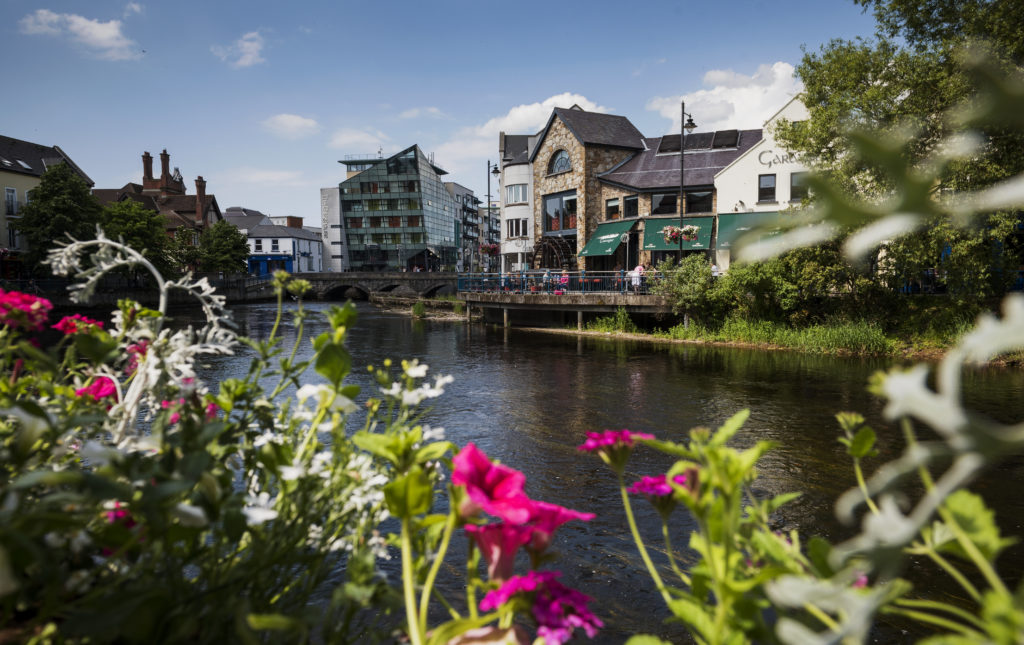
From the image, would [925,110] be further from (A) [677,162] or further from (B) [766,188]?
(A) [677,162]

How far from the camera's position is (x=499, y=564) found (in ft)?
5.06

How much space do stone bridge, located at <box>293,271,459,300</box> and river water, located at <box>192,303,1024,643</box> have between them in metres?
40.3

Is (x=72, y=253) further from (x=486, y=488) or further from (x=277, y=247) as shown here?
(x=277, y=247)

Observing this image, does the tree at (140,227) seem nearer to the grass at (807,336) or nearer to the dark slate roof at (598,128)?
the dark slate roof at (598,128)

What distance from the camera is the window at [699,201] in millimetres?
29953

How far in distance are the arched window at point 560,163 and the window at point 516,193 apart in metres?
3.81

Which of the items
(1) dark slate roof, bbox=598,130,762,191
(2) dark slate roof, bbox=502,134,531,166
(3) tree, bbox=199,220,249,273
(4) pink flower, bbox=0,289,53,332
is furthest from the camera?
(3) tree, bbox=199,220,249,273

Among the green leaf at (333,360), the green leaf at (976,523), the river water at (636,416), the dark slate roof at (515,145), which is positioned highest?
the dark slate roof at (515,145)

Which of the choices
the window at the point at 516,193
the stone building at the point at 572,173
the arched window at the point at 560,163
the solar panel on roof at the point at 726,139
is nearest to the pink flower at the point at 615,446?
the stone building at the point at 572,173

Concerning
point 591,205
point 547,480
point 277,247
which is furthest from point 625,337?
point 277,247

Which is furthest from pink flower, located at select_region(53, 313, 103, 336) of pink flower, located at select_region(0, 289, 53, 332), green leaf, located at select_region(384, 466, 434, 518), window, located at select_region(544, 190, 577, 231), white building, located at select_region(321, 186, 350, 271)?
white building, located at select_region(321, 186, 350, 271)

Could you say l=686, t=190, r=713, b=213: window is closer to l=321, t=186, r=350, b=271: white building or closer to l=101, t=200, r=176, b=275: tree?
l=101, t=200, r=176, b=275: tree

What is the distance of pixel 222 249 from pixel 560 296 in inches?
1727

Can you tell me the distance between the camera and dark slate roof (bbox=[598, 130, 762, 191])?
30.5 m
